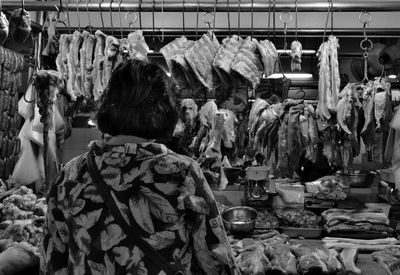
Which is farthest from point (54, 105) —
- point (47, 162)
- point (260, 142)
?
point (260, 142)

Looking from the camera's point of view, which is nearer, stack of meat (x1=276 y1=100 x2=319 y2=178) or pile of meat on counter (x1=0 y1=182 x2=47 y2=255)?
pile of meat on counter (x1=0 y1=182 x2=47 y2=255)

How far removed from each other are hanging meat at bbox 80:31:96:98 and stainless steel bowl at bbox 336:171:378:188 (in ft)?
10.7

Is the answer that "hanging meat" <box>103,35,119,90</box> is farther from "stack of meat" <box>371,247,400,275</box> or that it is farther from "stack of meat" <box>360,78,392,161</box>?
"stack of meat" <box>371,247,400,275</box>

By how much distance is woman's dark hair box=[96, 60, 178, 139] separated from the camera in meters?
1.81

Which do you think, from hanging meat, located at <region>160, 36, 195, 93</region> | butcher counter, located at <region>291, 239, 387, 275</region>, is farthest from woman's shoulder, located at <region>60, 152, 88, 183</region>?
butcher counter, located at <region>291, 239, 387, 275</region>

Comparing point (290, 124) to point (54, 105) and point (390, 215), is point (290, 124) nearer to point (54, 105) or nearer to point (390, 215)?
point (390, 215)

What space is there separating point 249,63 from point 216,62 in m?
0.24

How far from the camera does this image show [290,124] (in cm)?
388

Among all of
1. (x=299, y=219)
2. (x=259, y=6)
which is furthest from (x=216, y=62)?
(x=299, y=219)

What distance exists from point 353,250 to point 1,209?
2588 mm

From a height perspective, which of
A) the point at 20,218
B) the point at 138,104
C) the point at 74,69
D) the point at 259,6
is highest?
the point at 259,6

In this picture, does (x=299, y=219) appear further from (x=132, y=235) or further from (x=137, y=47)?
(x=132, y=235)

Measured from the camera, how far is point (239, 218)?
12.3 ft

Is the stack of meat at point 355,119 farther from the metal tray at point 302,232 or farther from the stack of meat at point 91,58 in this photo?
the stack of meat at point 91,58
